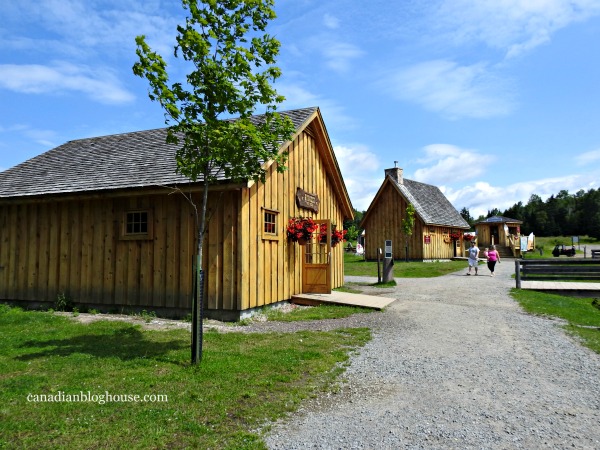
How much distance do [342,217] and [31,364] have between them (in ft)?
46.3

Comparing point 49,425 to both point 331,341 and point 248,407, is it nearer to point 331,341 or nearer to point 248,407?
point 248,407

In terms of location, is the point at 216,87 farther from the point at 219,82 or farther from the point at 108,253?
the point at 108,253

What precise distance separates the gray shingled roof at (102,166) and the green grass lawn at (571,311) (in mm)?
9015

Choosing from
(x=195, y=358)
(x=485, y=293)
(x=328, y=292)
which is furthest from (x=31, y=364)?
(x=485, y=293)

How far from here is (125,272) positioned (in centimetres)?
1170

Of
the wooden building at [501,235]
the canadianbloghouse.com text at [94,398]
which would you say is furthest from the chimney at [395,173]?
the canadianbloghouse.com text at [94,398]

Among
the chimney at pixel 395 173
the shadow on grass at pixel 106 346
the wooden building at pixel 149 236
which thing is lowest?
the shadow on grass at pixel 106 346

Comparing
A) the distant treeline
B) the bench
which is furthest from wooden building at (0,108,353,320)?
the distant treeline

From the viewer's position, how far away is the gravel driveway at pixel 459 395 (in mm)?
4125

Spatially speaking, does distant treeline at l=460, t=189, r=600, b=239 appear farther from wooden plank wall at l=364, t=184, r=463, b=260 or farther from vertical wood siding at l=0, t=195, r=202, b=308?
vertical wood siding at l=0, t=195, r=202, b=308

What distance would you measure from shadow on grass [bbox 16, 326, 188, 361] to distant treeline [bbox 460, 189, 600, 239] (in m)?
89.8

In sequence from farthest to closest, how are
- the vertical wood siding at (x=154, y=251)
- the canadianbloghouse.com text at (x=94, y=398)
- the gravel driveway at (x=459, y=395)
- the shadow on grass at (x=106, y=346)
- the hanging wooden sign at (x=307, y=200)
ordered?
the hanging wooden sign at (x=307, y=200) < the vertical wood siding at (x=154, y=251) < the shadow on grass at (x=106, y=346) < the canadianbloghouse.com text at (x=94, y=398) < the gravel driveway at (x=459, y=395)

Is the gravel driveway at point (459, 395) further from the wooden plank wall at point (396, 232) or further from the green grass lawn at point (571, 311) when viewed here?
the wooden plank wall at point (396, 232)

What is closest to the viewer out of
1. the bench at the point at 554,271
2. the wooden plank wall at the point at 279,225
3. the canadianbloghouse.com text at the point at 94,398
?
the canadianbloghouse.com text at the point at 94,398
